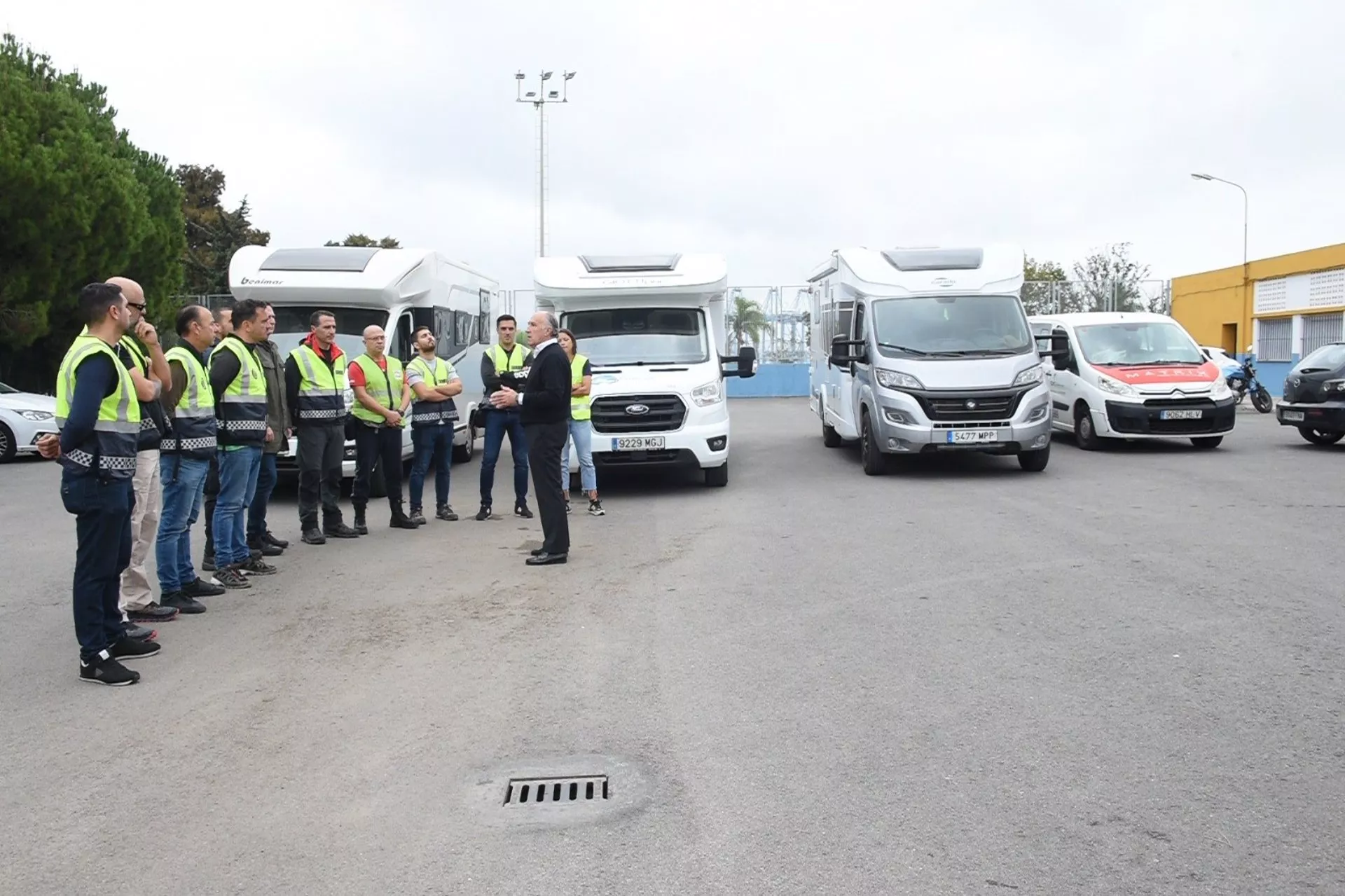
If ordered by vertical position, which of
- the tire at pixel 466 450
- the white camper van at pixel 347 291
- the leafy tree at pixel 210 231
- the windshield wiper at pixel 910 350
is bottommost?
the tire at pixel 466 450

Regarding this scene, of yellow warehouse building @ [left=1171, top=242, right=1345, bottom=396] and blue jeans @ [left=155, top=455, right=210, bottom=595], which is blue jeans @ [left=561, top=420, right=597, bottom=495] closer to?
blue jeans @ [left=155, top=455, right=210, bottom=595]

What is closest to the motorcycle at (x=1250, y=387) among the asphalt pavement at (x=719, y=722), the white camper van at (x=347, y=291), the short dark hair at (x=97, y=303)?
the asphalt pavement at (x=719, y=722)

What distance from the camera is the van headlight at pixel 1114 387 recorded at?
1747cm

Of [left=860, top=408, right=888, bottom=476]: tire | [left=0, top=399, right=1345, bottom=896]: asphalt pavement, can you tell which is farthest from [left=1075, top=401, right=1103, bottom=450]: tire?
[left=0, top=399, right=1345, bottom=896]: asphalt pavement

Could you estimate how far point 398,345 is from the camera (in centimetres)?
1509

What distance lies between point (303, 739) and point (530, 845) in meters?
1.66

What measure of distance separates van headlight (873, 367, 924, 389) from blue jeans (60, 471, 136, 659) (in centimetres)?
987

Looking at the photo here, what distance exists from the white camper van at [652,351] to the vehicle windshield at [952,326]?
2.02 meters

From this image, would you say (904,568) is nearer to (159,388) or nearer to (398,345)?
(159,388)

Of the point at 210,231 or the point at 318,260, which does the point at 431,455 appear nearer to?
the point at 318,260

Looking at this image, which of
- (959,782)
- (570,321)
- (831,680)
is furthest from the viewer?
(570,321)

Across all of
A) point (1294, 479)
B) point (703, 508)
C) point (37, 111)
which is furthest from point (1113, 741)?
point (37, 111)

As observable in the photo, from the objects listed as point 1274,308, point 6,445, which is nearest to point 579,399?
point 6,445

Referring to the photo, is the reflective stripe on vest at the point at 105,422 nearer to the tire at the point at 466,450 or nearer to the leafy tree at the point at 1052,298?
the tire at the point at 466,450
